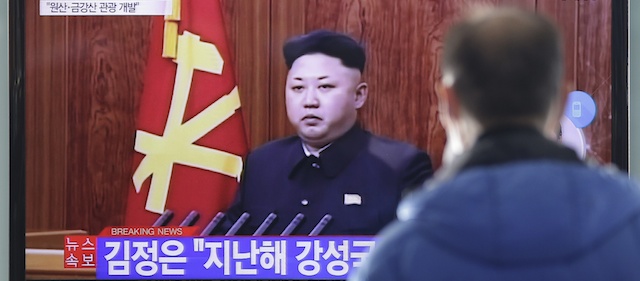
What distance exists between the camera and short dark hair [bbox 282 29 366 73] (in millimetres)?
2562

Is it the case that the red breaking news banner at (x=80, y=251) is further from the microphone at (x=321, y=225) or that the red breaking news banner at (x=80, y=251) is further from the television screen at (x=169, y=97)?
the microphone at (x=321, y=225)

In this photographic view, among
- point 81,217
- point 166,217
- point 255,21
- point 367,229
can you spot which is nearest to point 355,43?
point 255,21

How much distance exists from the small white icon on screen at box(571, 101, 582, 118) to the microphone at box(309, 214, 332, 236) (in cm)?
74

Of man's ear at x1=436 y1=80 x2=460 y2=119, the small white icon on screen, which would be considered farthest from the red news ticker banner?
man's ear at x1=436 y1=80 x2=460 y2=119

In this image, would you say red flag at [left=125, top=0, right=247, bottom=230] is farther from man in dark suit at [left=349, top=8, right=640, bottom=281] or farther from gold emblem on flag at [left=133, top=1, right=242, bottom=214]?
man in dark suit at [left=349, top=8, right=640, bottom=281]

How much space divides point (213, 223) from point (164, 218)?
0.47ft

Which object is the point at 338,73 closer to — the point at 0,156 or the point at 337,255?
the point at 337,255

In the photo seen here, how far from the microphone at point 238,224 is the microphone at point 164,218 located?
177 millimetres

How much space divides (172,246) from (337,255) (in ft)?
1.54

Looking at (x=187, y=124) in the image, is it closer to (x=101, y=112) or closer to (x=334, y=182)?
(x=101, y=112)

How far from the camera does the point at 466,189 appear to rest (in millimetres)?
926

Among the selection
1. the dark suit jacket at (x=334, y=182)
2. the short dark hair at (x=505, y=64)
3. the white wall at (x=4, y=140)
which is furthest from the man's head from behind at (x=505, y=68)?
the white wall at (x=4, y=140)

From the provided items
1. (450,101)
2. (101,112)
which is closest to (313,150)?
(101,112)

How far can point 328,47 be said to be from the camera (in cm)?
257
